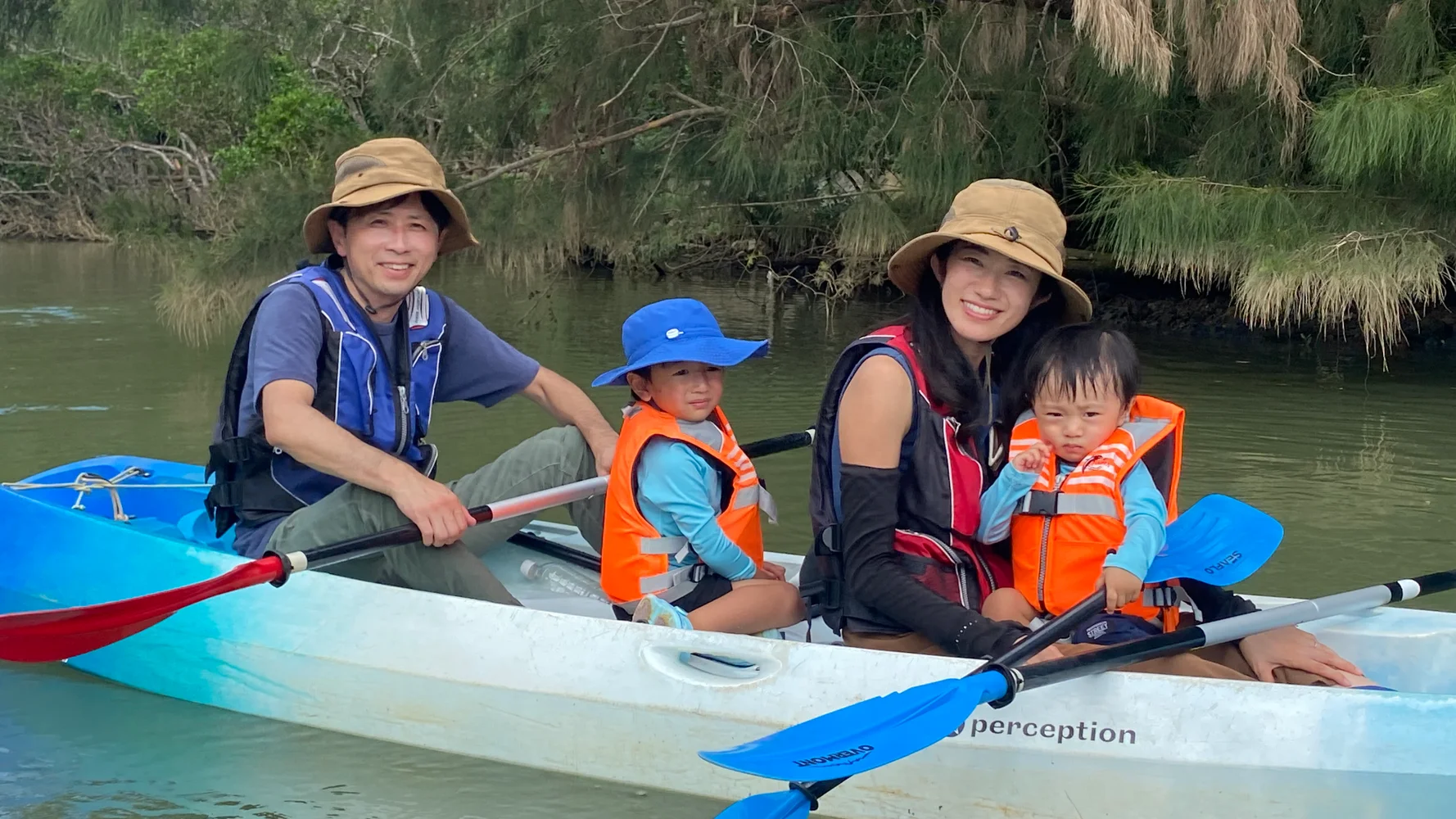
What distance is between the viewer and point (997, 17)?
7453 millimetres

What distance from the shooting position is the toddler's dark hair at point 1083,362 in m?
2.67

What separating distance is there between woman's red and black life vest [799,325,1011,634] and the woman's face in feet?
0.39

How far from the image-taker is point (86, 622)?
3.03 meters

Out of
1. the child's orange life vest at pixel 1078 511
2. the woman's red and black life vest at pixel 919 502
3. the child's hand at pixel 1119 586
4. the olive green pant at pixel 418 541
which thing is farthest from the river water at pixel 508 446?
the child's hand at pixel 1119 586

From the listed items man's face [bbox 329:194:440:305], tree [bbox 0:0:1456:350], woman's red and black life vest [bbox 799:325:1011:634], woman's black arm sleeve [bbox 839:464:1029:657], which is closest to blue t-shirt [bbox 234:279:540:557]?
man's face [bbox 329:194:440:305]

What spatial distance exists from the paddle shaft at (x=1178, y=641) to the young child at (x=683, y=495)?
75 centimetres

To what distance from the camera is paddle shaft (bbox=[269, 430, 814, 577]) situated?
3.00 meters

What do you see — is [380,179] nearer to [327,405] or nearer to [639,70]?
[327,405]

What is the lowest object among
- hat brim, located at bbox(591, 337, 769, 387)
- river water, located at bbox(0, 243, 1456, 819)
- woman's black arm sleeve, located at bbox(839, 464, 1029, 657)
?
river water, located at bbox(0, 243, 1456, 819)

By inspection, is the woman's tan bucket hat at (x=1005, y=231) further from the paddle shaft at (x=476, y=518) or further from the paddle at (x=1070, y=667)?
the paddle shaft at (x=476, y=518)

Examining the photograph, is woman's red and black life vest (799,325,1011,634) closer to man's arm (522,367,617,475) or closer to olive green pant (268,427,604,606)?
olive green pant (268,427,604,606)

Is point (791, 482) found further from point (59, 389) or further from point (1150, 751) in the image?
point (59, 389)

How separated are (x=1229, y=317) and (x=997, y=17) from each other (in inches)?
150

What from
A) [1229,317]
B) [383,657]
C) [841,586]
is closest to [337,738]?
[383,657]
